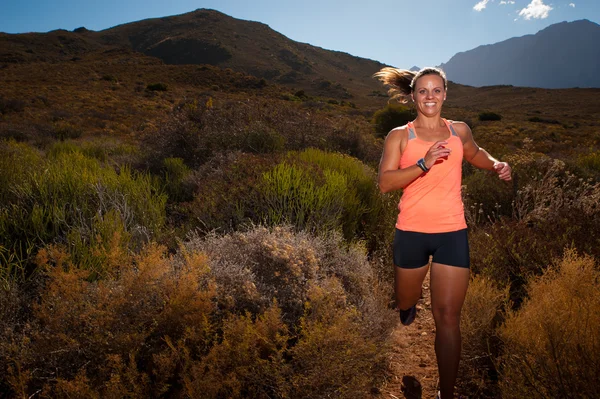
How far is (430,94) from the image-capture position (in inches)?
90.7

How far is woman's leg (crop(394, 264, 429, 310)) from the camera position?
243 centimetres

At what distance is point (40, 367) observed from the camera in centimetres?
175

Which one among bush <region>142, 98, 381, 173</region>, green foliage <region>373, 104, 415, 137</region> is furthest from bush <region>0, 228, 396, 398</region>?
green foliage <region>373, 104, 415, 137</region>

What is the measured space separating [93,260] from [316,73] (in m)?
76.5

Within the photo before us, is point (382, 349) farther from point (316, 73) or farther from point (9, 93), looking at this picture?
point (316, 73)

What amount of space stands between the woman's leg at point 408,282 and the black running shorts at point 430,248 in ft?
0.16

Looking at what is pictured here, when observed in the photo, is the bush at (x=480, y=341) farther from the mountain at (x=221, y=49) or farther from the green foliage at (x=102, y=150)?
the mountain at (x=221, y=49)

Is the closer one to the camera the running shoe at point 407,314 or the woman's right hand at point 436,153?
the woman's right hand at point 436,153

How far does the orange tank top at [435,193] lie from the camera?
7.25 ft

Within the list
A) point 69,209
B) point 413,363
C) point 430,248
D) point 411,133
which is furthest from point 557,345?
point 69,209

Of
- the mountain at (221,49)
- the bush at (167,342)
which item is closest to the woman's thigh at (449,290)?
the bush at (167,342)

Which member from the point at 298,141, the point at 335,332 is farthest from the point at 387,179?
the point at 298,141

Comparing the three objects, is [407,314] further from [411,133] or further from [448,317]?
[411,133]

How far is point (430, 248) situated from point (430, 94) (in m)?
1.09
